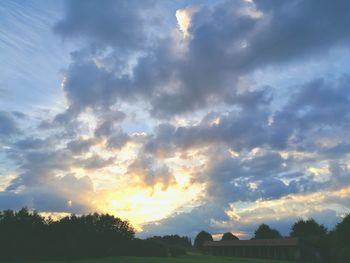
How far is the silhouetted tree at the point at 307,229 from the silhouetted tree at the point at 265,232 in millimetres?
8943

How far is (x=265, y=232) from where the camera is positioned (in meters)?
141

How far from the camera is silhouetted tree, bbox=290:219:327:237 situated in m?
126

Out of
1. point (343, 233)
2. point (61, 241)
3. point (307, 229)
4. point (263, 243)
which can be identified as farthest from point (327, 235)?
point (61, 241)

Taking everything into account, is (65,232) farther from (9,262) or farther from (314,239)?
(314,239)

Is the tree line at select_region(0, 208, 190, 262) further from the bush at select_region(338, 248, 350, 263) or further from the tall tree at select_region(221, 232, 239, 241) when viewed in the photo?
the tall tree at select_region(221, 232, 239, 241)

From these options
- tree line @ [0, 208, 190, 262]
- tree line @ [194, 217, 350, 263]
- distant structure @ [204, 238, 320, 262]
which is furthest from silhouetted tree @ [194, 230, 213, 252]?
tree line @ [0, 208, 190, 262]

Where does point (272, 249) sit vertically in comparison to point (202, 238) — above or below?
below

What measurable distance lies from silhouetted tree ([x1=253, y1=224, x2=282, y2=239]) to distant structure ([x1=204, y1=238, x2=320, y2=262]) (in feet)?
61.3

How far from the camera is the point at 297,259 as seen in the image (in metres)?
90.9

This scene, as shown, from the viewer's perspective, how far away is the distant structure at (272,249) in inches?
3570

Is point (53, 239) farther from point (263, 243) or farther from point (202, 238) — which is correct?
point (202, 238)

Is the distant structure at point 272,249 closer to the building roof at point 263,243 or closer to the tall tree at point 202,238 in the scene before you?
the building roof at point 263,243

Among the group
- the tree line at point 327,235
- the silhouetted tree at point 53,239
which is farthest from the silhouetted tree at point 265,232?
the silhouetted tree at point 53,239

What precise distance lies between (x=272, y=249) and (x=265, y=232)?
40.7 m
